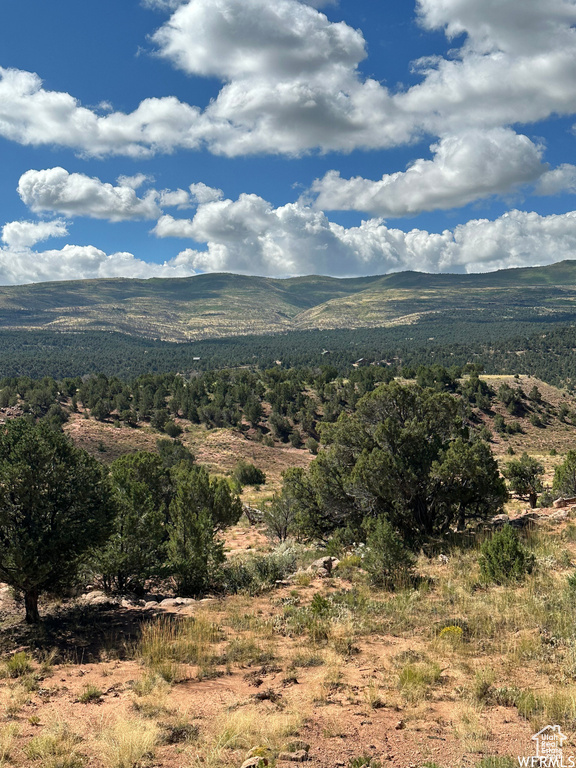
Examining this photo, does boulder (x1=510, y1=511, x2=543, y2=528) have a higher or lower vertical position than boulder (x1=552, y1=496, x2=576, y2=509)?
higher

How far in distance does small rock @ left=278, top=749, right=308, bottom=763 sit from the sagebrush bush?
29.4 ft

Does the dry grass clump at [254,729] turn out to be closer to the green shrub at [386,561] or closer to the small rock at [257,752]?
the small rock at [257,752]

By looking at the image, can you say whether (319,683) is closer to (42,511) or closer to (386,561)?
(386,561)

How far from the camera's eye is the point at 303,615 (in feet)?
40.1

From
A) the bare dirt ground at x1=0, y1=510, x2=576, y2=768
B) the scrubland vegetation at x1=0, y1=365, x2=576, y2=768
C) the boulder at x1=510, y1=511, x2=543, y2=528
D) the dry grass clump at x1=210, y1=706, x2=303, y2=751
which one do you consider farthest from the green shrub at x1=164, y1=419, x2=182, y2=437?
the dry grass clump at x1=210, y1=706, x2=303, y2=751

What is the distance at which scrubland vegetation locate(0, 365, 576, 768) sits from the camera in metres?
7.13

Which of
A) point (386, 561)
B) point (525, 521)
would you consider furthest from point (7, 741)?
point (525, 521)

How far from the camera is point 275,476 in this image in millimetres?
68750

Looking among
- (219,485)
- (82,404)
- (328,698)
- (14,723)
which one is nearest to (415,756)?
(328,698)

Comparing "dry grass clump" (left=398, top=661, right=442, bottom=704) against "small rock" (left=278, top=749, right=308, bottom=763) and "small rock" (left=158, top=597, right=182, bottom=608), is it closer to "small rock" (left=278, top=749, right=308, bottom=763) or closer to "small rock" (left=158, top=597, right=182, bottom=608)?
"small rock" (left=278, top=749, right=308, bottom=763)

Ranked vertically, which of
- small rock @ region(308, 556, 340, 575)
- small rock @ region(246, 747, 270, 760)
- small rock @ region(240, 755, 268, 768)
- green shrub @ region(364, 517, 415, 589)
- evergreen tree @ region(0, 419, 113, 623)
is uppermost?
evergreen tree @ region(0, 419, 113, 623)

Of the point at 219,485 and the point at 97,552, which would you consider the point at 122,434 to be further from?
the point at 97,552

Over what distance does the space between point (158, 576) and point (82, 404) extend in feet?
288

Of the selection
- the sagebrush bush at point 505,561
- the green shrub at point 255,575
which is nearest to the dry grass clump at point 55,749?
the green shrub at point 255,575
